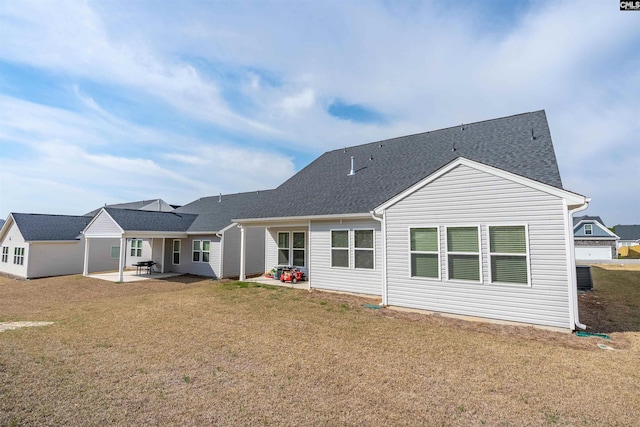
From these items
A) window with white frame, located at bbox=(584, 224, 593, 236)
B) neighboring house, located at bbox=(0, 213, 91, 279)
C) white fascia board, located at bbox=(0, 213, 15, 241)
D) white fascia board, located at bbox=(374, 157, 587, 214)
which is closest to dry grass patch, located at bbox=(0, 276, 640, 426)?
white fascia board, located at bbox=(374, 157, 587, 214)

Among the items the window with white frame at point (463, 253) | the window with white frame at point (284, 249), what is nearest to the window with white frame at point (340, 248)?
the window with white frame at point (463, 253)

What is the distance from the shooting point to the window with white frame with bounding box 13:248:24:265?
19.6 metres

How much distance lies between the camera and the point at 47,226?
2027cm

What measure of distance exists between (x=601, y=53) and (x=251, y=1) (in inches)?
447

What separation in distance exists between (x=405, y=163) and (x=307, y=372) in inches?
393

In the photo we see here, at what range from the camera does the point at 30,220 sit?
20359mm

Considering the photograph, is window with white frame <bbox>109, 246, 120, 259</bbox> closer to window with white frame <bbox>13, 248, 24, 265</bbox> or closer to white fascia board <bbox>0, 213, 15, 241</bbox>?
window with white frame <bbox>13, 248, 24, 265</bbox>

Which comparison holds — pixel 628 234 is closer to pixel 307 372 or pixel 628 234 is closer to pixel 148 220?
pixel 307 372

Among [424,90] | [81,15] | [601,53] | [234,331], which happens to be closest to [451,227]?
[234,331]

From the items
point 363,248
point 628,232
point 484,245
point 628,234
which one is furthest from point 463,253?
point 628,232

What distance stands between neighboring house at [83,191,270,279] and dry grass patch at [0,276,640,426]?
8360 millimetres

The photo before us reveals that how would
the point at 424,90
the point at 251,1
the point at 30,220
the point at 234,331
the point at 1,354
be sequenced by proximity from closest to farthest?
the point at 1,354 → the point at 234,331 → the point at 251,1 → the point at 424,90 → the point at 30,220

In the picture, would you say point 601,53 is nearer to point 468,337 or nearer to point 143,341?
point 468,337

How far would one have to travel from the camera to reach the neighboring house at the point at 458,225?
22.9ft
